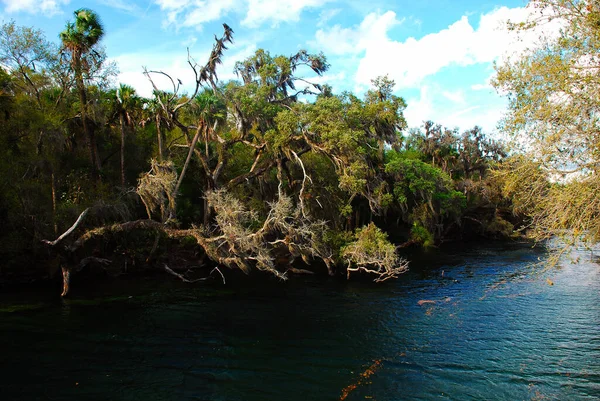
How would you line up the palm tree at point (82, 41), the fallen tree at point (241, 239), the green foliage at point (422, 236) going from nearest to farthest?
the fallen tree at point (241, 239) → the palm tree at point (82, 41) → the green foliage at point (422, 236)

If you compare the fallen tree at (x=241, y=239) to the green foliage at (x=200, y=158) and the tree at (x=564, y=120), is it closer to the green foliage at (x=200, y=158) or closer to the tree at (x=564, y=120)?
the green foliage at (x=200, y=158)

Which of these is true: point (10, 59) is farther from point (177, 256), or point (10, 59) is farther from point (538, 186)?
point (538, 186)

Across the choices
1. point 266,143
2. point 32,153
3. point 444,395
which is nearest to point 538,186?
point 444,395

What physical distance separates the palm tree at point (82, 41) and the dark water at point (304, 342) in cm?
1209

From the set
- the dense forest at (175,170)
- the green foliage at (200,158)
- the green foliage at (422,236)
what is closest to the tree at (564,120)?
the dense forest at (175,170)

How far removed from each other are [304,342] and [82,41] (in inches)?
862

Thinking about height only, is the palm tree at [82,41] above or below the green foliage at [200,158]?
above

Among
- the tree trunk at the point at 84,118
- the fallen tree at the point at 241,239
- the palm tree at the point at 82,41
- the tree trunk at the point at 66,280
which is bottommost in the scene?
the tree trunk at the point at 66,280

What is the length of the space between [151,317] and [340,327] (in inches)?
341

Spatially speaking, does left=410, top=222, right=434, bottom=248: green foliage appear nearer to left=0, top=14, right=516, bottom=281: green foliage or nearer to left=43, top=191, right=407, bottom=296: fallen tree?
left=0, top=14, right=516, bottom=281: green foliage

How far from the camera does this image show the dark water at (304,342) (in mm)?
11859

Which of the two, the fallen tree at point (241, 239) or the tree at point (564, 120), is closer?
the tree at point (564, 120)

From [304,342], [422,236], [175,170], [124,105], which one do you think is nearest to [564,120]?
[304,342]

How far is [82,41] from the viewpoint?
23922 millimetres
